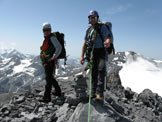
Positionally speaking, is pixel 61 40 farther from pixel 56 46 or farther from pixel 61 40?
pixel 56 46

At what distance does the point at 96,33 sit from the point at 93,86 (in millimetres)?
2403

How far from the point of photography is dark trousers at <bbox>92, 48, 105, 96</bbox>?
6855mm

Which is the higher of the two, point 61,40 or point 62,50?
point 61,40

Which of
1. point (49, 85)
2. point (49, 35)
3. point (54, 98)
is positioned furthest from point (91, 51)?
point (54, 98)

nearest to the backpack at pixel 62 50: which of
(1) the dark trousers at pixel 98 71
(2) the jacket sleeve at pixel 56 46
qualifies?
(2) the jacket sleeve at pixel 56 46

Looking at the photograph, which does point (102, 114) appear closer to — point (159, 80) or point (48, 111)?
point (48, 111)

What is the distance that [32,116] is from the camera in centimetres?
761

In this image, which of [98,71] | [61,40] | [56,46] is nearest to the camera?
[98,71]

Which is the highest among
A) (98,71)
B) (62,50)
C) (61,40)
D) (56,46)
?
(61,40)

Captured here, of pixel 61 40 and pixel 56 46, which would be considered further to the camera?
pixel 61 40

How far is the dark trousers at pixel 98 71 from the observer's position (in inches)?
270

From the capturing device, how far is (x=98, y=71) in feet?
23.3

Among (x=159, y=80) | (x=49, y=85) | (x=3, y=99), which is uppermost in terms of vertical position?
(x=49, y=85)

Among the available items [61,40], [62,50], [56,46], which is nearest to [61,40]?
[61,40]
